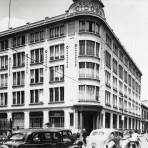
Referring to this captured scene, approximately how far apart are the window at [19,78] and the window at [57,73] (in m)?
5.06

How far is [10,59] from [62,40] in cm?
967

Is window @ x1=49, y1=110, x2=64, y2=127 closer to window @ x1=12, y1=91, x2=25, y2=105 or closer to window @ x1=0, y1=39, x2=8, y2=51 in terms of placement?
window @ x1=12, y1=91, x2=25, y2=105

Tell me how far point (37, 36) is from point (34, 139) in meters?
32.1

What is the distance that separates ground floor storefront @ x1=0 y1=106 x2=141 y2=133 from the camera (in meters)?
39.5

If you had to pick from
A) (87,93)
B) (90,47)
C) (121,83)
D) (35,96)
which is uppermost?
(90,47)

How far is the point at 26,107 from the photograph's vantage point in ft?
146

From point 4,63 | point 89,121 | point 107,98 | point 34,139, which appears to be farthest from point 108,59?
point 34,139

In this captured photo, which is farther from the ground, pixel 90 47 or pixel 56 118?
pixel 90 47

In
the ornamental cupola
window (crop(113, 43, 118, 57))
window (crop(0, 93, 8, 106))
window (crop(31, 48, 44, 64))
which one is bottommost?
window (crop(0, 93, 8, 106))

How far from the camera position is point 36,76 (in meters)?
44.0

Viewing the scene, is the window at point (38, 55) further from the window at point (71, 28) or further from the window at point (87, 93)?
the window at point (87, 93)

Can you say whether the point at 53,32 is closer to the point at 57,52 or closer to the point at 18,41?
the point at 57,52

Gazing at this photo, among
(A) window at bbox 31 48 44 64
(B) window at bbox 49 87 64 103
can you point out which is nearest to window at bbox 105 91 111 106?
(B) window at bbox 49 87 64 103

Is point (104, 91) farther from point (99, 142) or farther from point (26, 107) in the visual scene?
point (99, 142)
